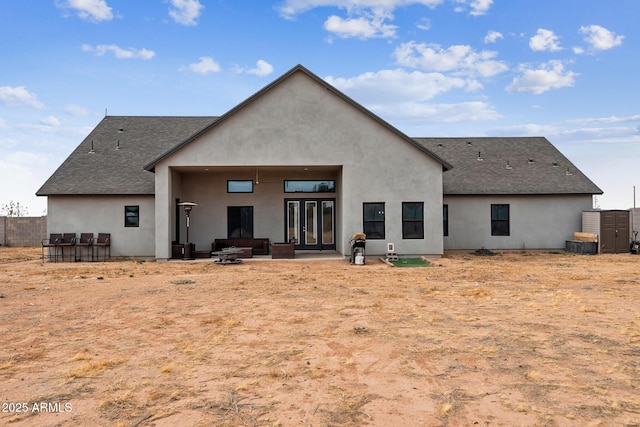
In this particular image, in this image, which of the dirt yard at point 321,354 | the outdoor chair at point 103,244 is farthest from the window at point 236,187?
the dirt yard at point 321,354

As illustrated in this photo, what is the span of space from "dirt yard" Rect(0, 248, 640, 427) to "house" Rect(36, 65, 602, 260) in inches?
256

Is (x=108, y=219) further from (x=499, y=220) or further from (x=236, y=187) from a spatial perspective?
(x=499, y=220)

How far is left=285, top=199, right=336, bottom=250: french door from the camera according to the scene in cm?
2028

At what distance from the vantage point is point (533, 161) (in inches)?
872

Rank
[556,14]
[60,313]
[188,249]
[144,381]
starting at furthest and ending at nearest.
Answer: [188,249] < [556,14] < [60,313] < [144,381]

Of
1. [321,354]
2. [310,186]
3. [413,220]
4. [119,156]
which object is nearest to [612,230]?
[413,220]

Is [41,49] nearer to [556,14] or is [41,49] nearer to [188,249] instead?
[188,249]

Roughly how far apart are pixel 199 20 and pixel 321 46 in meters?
5.51

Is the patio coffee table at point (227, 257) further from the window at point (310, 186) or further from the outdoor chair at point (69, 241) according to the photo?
the outdoor chair at point (69, 241)

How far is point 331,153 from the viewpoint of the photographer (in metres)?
17.1

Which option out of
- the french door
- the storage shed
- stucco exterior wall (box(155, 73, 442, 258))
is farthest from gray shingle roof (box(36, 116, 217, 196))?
the storage shed

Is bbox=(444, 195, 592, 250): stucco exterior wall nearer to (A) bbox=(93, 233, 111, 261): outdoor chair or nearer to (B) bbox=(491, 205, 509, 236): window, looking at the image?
(B) bbox=(491, 205, 509, 236): window

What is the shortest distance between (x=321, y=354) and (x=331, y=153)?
12.3 metres

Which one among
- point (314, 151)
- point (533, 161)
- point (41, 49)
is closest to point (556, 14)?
point (533, 161)
